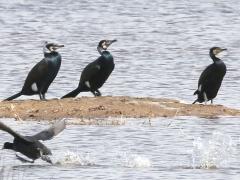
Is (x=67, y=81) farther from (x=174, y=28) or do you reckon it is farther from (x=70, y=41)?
(x=174, y=28)

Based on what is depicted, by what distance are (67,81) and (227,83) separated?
10.4 ft

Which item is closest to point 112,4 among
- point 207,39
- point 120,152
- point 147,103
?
point 207,39

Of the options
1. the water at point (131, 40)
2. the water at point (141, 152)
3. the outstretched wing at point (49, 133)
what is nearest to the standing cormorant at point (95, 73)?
the water at point (131, 40)

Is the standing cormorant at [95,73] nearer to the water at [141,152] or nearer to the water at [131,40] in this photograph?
the water at [131,40]

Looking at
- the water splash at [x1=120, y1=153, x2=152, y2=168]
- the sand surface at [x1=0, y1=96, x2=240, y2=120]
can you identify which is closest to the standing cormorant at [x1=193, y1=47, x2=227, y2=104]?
the sand surface at [x1=0, y1=96, x2=240, y2=120]

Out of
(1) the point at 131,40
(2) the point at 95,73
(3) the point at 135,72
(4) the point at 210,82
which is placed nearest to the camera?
(4) the point at 210,82

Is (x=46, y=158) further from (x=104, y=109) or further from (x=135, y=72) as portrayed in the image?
(x=135, y=72)

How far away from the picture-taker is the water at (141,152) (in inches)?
588

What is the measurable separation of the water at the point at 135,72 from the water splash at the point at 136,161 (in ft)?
0.05

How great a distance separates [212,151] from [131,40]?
18894mm

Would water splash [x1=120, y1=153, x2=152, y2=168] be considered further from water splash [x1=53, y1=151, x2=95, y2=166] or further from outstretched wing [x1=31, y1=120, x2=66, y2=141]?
outstretched wing [x1=31, y1=120, x2=66, y2=141]

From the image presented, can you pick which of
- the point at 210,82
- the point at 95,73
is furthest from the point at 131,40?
the point at 210,82

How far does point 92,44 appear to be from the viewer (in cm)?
3334

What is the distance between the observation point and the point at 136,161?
15.5 m
